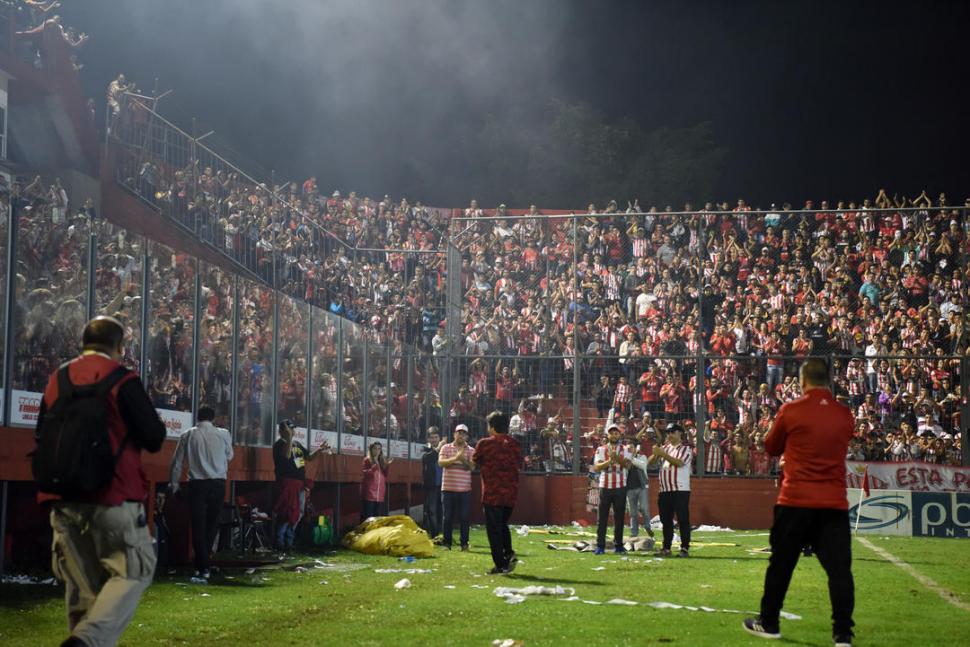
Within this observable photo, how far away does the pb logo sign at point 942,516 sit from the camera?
2789cm

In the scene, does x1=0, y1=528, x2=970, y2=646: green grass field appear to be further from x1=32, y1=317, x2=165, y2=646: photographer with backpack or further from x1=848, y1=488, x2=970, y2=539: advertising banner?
x1=848, y1=488, x2=970, y2=539: advertising banner

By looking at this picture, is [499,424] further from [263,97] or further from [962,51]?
[962,51]

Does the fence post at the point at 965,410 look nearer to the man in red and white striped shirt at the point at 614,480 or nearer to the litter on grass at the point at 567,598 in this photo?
the man in red and white striped shirt at the point at 614,480

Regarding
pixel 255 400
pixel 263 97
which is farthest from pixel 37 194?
pixel 263 97

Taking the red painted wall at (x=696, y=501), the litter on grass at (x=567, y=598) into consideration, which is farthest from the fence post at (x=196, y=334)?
the red painted wall at (x=696, y=501)

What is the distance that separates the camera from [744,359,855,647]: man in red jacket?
938 cm

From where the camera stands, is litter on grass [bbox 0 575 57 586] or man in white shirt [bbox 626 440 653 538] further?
man in white shirt [bbox 626 440 653 538]

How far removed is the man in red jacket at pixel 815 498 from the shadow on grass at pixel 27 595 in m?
6.64

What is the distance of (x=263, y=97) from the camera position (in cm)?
5778

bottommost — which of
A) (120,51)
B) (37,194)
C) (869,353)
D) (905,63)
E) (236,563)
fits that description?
(236,563)

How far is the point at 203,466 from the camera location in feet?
51.2

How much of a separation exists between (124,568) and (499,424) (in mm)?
9308

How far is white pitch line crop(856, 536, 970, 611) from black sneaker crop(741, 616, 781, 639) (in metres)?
3.61

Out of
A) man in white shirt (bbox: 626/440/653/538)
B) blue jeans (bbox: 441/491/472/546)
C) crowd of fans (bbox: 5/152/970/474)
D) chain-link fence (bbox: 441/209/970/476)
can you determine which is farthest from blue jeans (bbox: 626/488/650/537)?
chain-link fence (bbox: 441/209/970/476)
